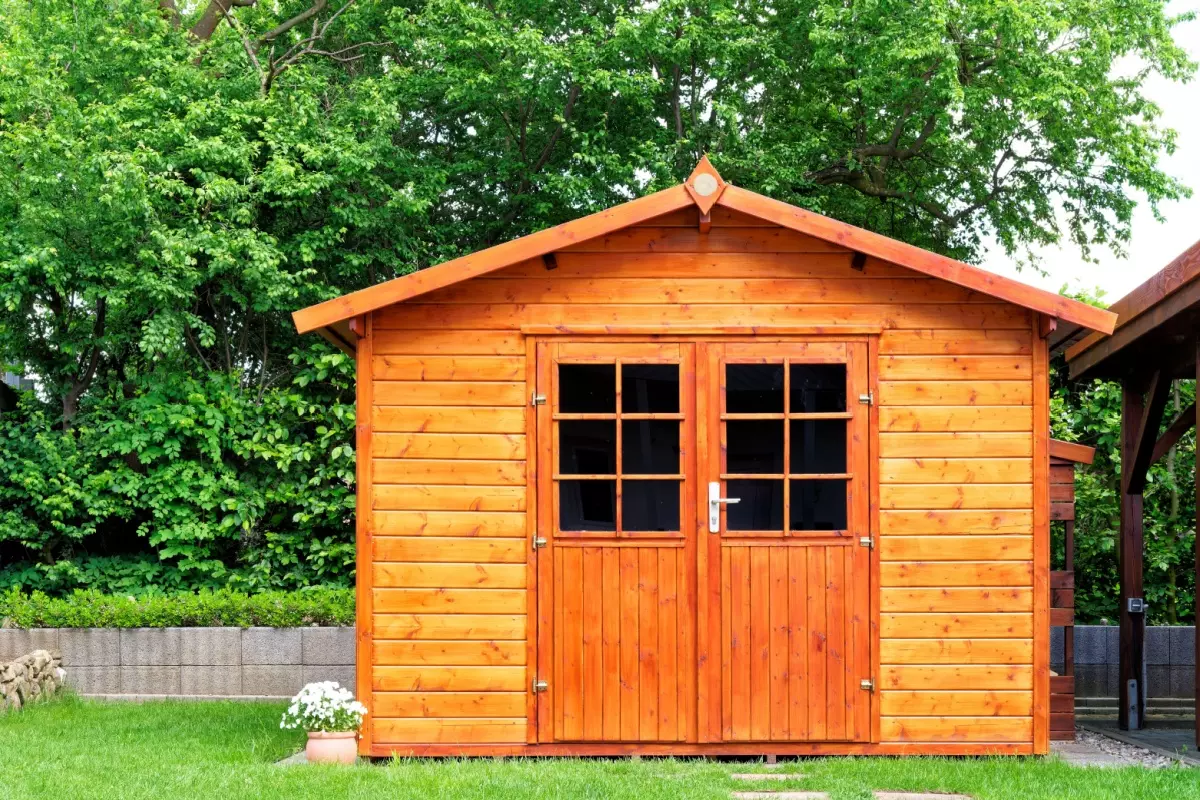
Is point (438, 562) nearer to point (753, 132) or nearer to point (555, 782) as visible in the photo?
point (555, 782)

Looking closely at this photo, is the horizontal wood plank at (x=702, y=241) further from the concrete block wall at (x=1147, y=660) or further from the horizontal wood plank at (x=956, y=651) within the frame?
the concrete block wall at (x=1147, y=660)

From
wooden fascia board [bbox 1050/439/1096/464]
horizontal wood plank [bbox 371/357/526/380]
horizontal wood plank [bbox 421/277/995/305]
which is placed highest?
horizontal wood plank [bbox 421/277/995/305]

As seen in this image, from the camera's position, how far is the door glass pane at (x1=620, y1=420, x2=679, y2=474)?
6863 millimetres

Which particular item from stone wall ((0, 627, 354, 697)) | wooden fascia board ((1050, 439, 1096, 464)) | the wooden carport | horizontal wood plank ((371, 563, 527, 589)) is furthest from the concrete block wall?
stone wall ((0, 627, 354, 697))

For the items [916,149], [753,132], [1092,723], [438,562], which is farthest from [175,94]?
[1092,723]

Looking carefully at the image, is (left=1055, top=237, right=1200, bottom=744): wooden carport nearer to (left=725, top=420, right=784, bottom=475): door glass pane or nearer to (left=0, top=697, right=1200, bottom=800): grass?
(left=725, top=420, right=784, bottom=475): door glass pane

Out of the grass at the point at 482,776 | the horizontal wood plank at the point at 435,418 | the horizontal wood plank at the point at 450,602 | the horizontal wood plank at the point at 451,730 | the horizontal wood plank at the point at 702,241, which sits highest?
the horizontal wood plank at the point at 702,241

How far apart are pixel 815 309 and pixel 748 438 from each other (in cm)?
79

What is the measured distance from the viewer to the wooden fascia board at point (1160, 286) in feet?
22.1

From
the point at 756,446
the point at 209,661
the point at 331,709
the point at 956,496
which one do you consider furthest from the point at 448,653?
the point at 209,661

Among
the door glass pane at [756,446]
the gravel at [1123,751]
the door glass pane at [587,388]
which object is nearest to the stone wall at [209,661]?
the door glass pane at [587,388]

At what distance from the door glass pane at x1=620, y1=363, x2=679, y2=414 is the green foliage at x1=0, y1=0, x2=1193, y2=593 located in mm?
5048

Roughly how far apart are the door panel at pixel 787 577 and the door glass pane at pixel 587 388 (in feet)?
1.64

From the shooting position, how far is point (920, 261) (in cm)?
677
